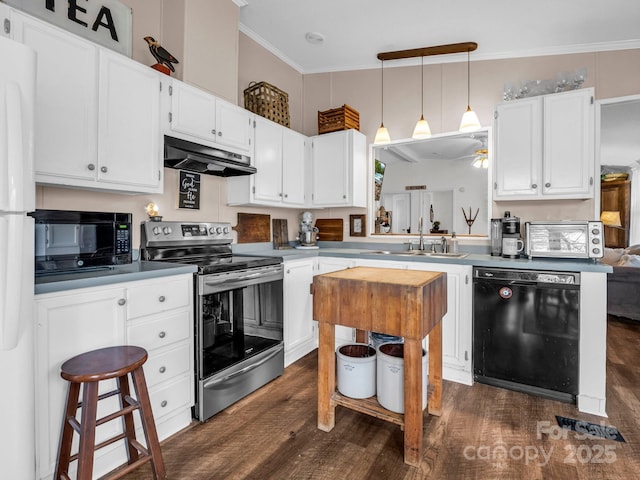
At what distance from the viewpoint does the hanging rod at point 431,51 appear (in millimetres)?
3116

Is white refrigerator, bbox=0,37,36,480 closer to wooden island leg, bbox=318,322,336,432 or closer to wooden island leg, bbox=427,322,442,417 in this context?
wooden island leg, bbox=318,322,336,432

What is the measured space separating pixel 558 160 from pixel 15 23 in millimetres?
3456

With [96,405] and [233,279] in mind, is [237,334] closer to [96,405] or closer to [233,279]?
[233,279]

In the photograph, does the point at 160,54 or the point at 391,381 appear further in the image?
the point at 160,54

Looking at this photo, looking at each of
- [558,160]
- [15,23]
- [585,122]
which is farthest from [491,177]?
[15,23]

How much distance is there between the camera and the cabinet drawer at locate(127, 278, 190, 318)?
172cm

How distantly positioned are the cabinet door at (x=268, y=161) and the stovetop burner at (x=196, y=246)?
46 cm

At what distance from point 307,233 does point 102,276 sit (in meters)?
2.46

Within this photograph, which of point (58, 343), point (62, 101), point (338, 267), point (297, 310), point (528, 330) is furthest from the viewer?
point (338, 267)

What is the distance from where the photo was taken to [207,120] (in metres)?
2.53

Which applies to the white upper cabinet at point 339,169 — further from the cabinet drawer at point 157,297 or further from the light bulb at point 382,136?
the cabinet drawer at point 157,297

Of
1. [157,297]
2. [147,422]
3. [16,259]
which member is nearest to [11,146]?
[16,259]

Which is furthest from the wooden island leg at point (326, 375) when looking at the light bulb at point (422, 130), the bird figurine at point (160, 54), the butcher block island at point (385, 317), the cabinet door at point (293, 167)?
the light bulb at point (422, 130)

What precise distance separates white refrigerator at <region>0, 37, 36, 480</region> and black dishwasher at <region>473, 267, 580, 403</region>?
8.65 feet
